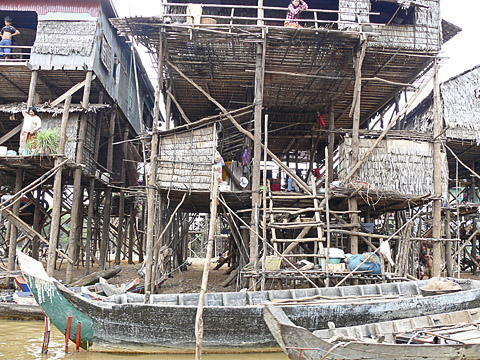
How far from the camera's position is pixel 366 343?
5.34 m

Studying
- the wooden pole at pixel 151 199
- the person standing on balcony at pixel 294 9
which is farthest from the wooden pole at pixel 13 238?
the person standing on balcony at pixel 294 9

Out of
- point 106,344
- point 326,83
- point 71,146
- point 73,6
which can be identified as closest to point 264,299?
point 106,344

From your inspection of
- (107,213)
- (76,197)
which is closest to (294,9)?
(76,197)

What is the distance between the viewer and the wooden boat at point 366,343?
536 cm

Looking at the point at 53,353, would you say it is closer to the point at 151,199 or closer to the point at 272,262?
the point at 151,199

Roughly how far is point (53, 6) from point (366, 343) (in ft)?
46.7

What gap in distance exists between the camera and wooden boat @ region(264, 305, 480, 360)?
5359 mm

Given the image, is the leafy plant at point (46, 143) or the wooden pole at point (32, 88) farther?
the wooden pole at point (32, 88)

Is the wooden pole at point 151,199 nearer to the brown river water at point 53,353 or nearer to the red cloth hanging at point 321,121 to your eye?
the brown river water at point 53,353

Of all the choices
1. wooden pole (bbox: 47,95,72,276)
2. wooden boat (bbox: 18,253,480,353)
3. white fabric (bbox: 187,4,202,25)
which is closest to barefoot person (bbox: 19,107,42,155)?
wooden pole (bbox: 47,95,72,276)

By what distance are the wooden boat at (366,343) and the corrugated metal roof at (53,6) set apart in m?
12.4

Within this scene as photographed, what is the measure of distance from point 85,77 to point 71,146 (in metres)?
2.58

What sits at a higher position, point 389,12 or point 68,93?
point 389,12

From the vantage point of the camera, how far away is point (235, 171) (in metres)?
12.7
